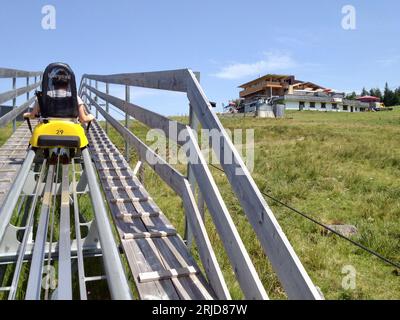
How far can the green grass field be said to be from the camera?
4.19 m

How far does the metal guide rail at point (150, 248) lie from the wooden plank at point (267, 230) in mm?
736

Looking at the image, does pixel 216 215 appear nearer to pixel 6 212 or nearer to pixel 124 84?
pixel 6 212

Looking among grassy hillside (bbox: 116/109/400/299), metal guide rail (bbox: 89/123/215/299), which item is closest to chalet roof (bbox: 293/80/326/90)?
grassy hillside (bbox: 116/109/400/299)

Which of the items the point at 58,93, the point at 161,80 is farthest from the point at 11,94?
the point at 161,80

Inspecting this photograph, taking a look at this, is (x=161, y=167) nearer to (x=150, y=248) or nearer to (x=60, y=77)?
(x=150, y=248)

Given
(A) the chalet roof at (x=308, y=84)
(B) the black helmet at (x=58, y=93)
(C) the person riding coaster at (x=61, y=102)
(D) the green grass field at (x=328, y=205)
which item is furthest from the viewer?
(A) the chalet roof at (x=308, y=84)

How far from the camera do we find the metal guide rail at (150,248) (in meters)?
2.77

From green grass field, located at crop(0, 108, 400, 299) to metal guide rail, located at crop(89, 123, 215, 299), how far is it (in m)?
0.60

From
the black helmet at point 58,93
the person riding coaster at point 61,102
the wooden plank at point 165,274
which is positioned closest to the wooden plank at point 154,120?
the person riding coaster at point 61,102

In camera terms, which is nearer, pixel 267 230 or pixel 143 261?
pixel 267 230

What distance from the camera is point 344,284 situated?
407 cm

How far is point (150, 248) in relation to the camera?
131 inches

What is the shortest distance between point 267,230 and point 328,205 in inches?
193

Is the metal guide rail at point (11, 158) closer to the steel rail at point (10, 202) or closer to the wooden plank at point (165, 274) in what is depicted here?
the steel rail at point (10, 202)
